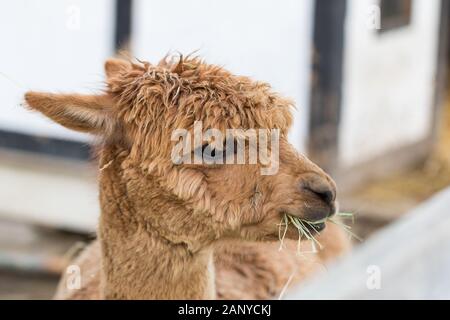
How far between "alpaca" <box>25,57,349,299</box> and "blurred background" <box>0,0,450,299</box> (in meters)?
3.81

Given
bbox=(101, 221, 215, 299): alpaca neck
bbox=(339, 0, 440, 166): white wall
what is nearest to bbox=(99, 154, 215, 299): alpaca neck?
bbox=(101, 221, 215, 299): alpaca neck

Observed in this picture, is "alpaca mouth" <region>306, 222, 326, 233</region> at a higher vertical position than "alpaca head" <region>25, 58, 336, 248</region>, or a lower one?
lower

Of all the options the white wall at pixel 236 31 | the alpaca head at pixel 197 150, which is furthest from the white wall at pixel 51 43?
the alpaca head at pixel 197 150

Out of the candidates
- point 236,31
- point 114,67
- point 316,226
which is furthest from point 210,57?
point 316,226

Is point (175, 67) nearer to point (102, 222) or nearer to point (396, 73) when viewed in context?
point (102, 222)

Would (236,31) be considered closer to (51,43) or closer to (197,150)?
(51,43)

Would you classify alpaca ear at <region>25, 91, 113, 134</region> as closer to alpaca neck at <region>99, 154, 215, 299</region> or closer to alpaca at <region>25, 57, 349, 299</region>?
alpaca at <region>25, 57, 349, 299</region>

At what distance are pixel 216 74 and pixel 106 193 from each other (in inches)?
22.5

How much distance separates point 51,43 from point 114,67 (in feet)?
14.6

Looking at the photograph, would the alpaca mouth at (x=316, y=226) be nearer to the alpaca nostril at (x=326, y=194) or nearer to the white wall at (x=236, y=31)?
the alpaca nostril at (x=326, y=194)

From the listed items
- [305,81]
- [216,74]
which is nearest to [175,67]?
[216,74]

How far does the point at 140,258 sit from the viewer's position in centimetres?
374

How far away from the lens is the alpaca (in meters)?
3.44
